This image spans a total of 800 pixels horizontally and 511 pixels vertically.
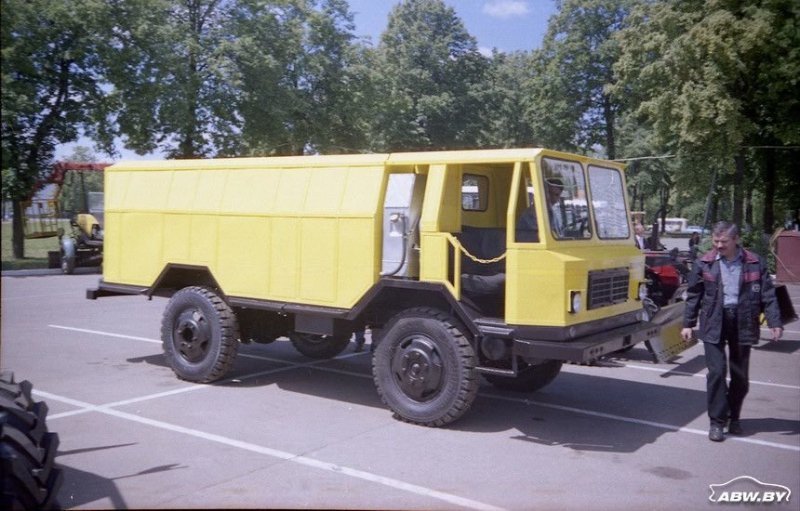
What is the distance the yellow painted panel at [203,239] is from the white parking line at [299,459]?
1.88m

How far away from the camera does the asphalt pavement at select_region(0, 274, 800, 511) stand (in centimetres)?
492

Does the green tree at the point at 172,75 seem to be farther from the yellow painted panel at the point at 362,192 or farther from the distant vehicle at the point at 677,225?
the distant vehicle at the point at 677,225

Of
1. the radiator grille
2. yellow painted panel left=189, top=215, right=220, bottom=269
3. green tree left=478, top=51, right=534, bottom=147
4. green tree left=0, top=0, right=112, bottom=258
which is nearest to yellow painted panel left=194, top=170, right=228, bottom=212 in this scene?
yellow painted panel left=189, top=215, right=220, bottom=269

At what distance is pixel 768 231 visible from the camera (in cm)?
2922

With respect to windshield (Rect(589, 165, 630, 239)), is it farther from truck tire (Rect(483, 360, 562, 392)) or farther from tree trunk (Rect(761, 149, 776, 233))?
tree trunk (Rect(761, 149, 776, 233))

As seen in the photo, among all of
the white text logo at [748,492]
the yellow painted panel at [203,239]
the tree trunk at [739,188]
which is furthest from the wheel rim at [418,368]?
the tree trunk at [739,188]

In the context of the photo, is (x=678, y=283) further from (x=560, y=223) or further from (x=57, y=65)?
(x=57, y=65)

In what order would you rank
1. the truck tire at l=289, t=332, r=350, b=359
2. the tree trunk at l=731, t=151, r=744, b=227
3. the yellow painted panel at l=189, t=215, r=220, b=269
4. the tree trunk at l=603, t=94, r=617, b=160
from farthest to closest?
the tree trunk at l=603, t=94, r=617, b=160
the tree trunk at l=731, t=151, r=744, b=227
the truck tire at l=289, t=332, r=350, b=359
the yellow painted panel at l=189, t=215, r=220, b=269

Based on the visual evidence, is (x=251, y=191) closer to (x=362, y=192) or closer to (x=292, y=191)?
(x=292, y=191)

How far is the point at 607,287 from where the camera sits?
663 cm

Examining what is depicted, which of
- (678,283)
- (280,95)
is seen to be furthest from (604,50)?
(678,283)

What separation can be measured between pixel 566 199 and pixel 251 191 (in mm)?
3305

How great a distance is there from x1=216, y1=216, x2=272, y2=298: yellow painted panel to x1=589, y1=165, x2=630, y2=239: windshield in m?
3.25

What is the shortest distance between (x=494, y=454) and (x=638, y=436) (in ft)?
4.84
